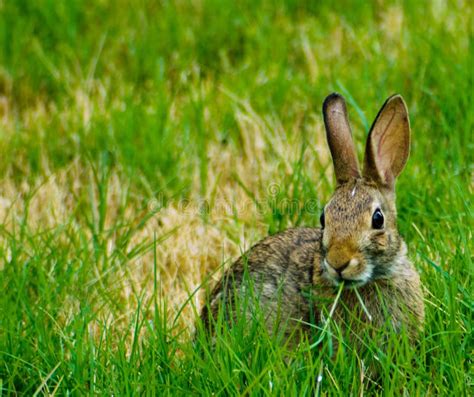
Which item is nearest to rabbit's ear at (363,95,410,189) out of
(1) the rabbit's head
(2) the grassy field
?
(1) the rabbit's head

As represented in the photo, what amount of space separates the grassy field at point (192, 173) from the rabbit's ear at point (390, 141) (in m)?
0.26

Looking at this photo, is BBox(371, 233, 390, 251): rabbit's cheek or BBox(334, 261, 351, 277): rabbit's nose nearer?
BBox(334, 261, 351, 277): rabbit's nose

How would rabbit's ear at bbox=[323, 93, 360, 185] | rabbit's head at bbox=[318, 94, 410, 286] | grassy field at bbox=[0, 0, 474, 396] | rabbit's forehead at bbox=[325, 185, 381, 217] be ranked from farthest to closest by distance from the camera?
rabbit's ear at bbox=[323, 93, 360, 185] < rabbit's forehead at bbox=[325, 185, 381, 217] < rabbit's head at bbox=[318, 94, 410, 286] < grassy field at bbox=[0, 0, 474, 396]

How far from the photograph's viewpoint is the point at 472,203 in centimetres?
405

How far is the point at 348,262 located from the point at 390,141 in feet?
2.33

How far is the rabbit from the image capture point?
3.51 metres

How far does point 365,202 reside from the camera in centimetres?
363

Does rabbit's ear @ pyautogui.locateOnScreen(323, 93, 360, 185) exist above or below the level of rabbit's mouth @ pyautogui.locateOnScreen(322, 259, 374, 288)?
above

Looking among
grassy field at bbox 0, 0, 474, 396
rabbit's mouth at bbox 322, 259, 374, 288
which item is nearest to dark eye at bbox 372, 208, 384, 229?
rabbit's mouth at bbox 322, 259, 374, 288

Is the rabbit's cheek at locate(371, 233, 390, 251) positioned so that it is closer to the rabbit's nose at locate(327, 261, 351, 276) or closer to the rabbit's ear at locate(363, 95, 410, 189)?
the rabbit's nose at locate(327, 261, 351, 276)

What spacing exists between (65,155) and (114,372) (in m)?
2.28

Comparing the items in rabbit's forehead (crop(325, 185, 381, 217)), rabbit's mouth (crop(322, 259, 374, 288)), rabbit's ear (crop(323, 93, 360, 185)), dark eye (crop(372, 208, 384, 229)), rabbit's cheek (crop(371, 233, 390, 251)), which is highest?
rabbit's ear (crop(323, 93, 360, 185))

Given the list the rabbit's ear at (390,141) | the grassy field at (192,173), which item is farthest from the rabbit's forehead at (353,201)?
the grassy field at (192,173)

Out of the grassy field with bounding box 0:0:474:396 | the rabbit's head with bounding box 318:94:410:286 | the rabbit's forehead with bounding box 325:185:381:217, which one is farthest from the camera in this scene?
the rabbit's forehead with bounding box 325:185:381:217
